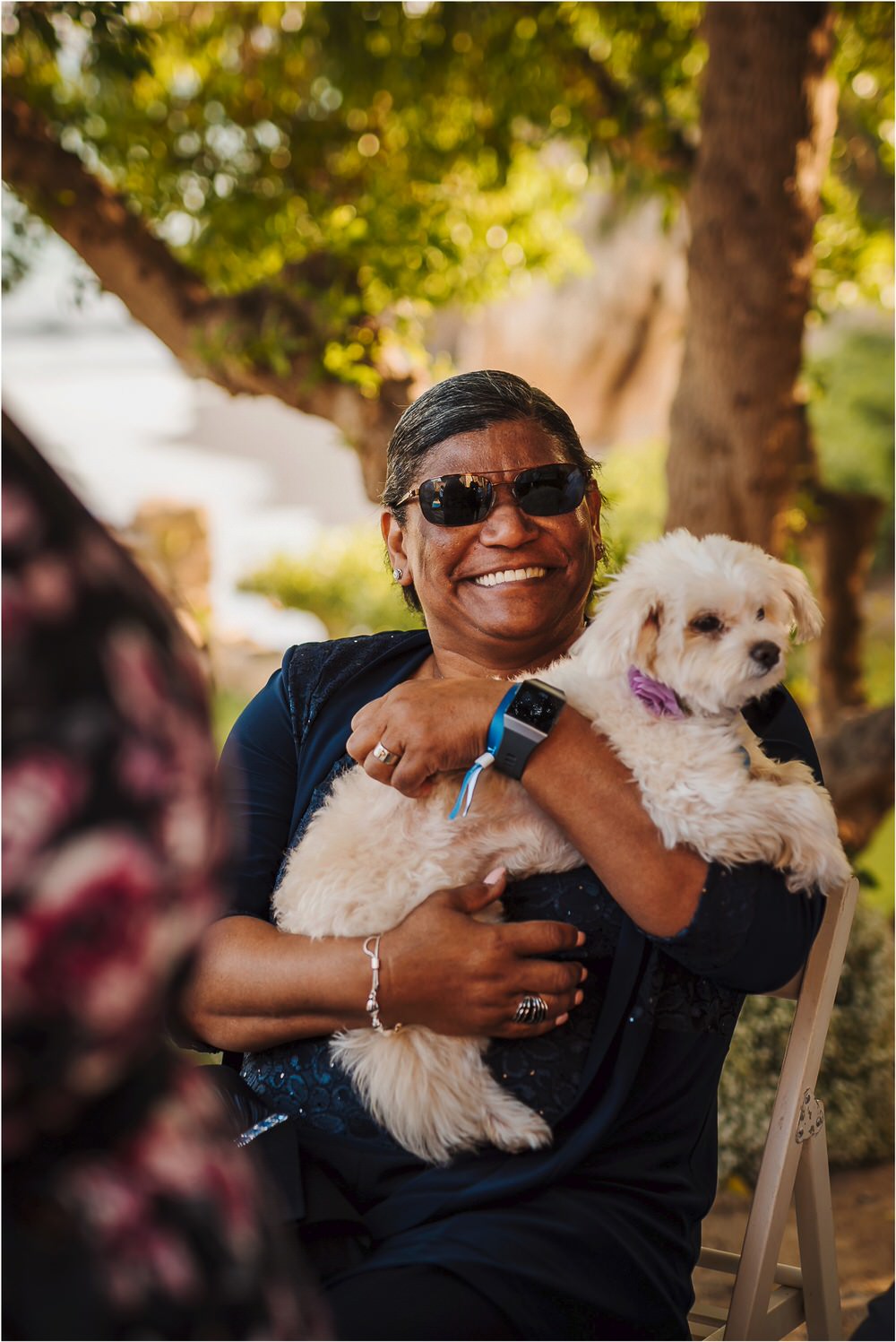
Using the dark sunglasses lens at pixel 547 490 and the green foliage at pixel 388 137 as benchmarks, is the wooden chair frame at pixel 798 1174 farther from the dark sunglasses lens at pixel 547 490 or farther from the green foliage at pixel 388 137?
the green foliage at pixel 388 137

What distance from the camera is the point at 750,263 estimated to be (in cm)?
482

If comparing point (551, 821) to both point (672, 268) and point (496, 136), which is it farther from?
point (672, 268)

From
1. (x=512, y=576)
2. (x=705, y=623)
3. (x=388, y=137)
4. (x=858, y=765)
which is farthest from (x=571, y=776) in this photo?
(x=388, y=137)

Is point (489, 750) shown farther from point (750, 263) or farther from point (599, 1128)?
point (750, 263)

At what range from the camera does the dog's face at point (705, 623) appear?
1956 mm

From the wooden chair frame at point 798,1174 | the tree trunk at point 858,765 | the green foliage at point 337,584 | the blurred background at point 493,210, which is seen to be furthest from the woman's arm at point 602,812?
the green foliage at point 337,584

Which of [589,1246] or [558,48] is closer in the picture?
[589,1246]

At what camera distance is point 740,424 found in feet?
16.3

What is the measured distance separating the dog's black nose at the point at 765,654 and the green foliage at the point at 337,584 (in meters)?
8.77

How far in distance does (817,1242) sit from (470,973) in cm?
105

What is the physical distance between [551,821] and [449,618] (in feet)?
1.89

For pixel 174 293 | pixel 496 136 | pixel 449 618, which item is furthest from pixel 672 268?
pixel 449 618

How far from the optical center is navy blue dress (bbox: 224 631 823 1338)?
186 cm

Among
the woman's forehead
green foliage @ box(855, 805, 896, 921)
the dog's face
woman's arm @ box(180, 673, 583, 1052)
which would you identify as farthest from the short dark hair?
green foliage @ box(855, 805, 896, 921)
